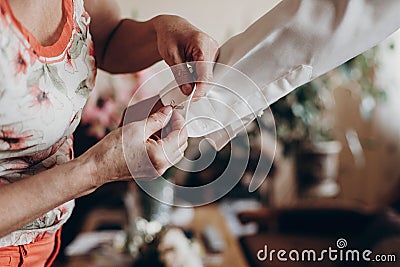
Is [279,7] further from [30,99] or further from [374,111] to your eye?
[374,111]

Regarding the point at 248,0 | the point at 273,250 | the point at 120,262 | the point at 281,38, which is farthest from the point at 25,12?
the point at 248,0

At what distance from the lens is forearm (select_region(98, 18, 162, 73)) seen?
837mm

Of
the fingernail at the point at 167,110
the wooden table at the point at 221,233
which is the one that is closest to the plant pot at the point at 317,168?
the wooden table at the point at 221,233

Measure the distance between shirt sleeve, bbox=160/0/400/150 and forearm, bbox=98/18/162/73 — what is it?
0.07 metres

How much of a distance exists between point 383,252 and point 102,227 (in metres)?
0.97

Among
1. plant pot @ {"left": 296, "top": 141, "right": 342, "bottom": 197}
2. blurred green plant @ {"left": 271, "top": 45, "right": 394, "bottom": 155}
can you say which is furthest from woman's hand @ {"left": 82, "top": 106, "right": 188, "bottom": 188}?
plant pot @ {"left": 296, "top": 141, "right": 342, "bottom": 197}

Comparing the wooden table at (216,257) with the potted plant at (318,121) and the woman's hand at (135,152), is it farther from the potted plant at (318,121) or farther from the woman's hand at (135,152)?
the woman's hand at (135,152)

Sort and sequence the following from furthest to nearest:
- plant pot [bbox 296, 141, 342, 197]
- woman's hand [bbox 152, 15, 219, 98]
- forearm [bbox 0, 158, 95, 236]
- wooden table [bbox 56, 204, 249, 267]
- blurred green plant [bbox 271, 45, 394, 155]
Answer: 1. plant pot [bbox 296, 141, 342, 197]
2. blurred green plant [bbox 271, 45, 394, 155]
3. wooden table [bbox 56, 204, 249, 267]
4. woman's hand [bbox 152, 15, 219, 98]
5. forearm [bbox 0, 158, 95, 236]

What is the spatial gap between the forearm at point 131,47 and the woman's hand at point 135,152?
0.15 m

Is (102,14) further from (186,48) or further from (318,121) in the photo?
(318,121)

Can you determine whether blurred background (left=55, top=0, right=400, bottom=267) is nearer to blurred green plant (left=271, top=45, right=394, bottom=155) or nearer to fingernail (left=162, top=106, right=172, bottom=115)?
blurred green plant (left=271, top=45, right=394, bottom=155)

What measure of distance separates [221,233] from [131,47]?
4.77 ft

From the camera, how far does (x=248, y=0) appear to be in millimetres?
3059

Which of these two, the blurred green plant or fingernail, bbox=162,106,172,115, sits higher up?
fingernail, bbox=162,106,172,115
